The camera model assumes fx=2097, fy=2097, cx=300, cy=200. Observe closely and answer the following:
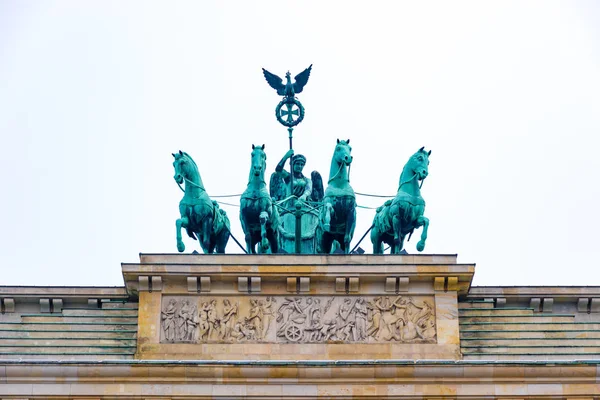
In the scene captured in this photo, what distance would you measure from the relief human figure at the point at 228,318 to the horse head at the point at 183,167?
8.56 ft

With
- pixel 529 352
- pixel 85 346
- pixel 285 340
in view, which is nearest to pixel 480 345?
pixel 529 352

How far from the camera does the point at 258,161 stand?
38812 mm

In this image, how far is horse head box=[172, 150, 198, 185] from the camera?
38906 millimetres

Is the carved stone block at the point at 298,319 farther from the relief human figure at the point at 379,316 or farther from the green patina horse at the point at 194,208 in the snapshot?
the green patina horse at the point at 194,208

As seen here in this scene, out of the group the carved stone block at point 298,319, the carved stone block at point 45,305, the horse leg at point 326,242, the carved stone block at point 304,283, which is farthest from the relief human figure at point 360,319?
the carved stone block at point 45,305

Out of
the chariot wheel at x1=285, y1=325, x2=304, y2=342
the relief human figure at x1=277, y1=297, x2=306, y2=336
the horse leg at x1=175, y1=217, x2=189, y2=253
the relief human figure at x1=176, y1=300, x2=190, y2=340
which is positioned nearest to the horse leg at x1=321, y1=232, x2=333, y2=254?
the relief human figure at x1=277, y1=297, x2=306, y2=336

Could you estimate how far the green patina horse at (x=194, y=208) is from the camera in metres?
38.8

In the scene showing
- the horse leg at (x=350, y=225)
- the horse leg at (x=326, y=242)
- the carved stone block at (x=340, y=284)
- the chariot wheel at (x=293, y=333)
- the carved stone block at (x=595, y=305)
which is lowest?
the chariot wheel at (x=293, y=333)

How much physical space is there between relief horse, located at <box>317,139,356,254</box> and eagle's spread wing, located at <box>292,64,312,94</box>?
376 centimetres

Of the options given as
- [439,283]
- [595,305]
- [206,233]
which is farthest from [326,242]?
[595,305]

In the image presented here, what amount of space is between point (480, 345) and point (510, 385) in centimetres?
115

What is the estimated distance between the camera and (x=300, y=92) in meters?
42.8

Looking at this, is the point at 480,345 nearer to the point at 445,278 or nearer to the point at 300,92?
the point at 445,278

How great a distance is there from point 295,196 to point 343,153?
3.14m
